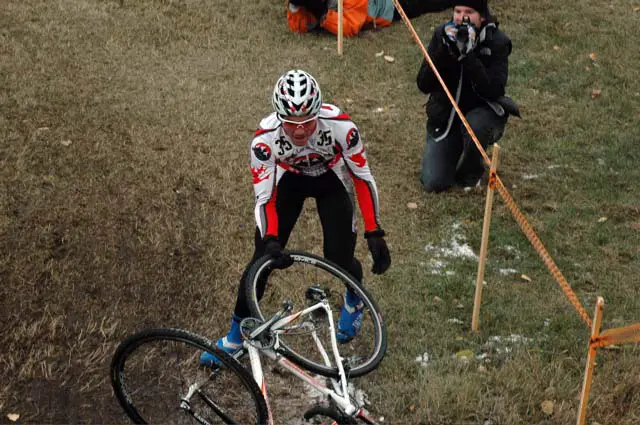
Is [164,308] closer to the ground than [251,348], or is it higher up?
closer to the ground

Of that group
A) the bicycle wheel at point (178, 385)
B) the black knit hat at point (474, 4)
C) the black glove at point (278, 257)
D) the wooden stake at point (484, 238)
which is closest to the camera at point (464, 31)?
the black knit hat at point (474, 4)

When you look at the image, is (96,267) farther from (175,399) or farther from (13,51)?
(13,51)

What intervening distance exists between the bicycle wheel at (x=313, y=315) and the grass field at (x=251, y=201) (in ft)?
0.95

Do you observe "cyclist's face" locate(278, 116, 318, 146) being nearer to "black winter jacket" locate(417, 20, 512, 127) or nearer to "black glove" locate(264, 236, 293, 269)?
"black glove" locate(264, 236, 293, 269)

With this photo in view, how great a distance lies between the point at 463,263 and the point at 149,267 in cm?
279

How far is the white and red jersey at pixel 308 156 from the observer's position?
563cm

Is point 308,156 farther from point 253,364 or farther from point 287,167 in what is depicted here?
point 253,364

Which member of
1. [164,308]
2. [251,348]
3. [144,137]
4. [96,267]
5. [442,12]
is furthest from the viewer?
[442,12]

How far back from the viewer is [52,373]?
5.86 metres

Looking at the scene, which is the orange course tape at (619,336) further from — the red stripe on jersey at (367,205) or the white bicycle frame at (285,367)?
the red stripe on jersey at (367,205)

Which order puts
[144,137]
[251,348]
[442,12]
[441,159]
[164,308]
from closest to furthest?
[251,348]
[164,308]
[441,159]
[144,137]
[442,12]

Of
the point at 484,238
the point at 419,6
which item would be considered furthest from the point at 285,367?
the point at 419,6

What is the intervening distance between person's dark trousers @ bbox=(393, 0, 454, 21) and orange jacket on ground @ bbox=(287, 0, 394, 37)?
15.9 inches

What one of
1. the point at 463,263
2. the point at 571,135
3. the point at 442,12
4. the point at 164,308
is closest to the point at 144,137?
the point at 164,308
